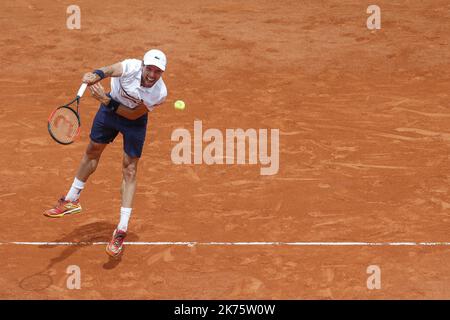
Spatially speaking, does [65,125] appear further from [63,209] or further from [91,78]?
[63,209]

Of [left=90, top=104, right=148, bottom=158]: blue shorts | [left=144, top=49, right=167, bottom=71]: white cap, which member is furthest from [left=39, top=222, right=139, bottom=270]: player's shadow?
[left=144, top=49, right=167, bottom=71]: white cap

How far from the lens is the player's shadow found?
980 centimetres

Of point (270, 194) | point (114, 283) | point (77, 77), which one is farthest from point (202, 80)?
point (114, 283)

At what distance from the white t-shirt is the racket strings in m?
0.63

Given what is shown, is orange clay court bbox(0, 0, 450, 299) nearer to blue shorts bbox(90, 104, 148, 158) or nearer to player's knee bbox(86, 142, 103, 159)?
player's knee bbox(86, 142, 103, 159)

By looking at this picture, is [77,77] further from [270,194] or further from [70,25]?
[270,194]

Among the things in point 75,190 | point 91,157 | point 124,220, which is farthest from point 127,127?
point 75,190

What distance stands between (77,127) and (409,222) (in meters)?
4.51

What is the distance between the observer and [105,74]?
9273 mm

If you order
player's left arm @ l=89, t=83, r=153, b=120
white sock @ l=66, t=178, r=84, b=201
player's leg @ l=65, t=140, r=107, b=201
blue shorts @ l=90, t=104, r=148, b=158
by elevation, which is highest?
player's left arm @ l=89, t=83, r=153, b=120

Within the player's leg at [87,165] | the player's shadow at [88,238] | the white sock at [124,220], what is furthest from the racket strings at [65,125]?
the player's shadow at [88,238]

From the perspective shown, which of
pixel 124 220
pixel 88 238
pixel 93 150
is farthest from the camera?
pixel 88 238

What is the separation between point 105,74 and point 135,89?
1.37 ft

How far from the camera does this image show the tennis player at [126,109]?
9312mm
